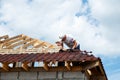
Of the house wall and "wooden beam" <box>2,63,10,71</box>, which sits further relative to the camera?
"wooden beam" <box>2,63,10,71</box>

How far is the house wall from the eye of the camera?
1559 cm

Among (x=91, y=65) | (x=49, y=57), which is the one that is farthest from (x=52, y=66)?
(x=91, y=65)

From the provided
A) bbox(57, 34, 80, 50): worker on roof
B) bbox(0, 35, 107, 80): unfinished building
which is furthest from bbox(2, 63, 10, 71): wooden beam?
bbox(57, 34, 80, 50): worker on roof

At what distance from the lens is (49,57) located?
626 inches

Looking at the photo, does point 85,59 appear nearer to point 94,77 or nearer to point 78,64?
point 78,64

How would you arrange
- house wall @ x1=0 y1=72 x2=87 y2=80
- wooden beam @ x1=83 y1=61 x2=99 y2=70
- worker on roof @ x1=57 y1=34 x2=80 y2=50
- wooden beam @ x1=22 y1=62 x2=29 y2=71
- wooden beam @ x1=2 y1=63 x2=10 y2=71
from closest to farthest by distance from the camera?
wooden beam @ x1=83 y1=61 x2=99 y2=70 → house wall @ x1=0 y1=72 x2=87 y2=80 → wooden beam @ x1=22 y1=62 x2=29 y2=71 → wooden beam @ x1=2 y1=63 x2=10 y2=71 → worker on roof @ x1=57 y1=34 x2=80 y2=50

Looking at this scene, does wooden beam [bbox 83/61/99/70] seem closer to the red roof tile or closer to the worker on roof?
the red roof tile

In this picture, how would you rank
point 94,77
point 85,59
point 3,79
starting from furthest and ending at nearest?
1. point 94,77
2. point 3,79
3. point 85,59

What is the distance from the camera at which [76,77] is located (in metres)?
15.6

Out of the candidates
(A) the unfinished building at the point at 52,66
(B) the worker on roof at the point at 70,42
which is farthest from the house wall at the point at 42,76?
(B) the worker on roof at the point at 70,42

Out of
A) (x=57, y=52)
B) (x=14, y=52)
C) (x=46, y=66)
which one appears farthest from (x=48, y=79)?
(x=14, y=52)

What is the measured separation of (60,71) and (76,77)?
77 centimetres

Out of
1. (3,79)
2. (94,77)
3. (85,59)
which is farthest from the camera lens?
(94,77)

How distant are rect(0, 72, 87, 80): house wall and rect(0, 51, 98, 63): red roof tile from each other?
69 cm
